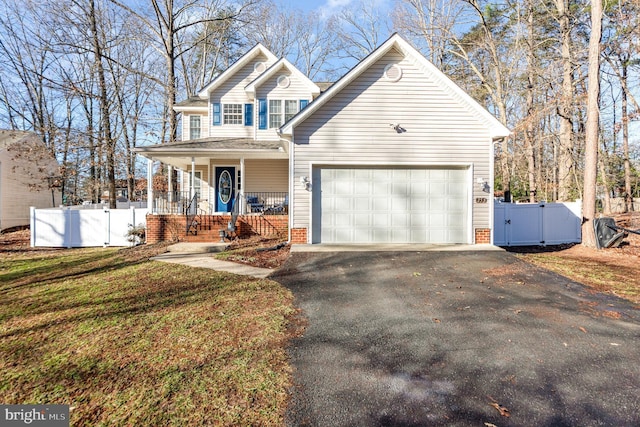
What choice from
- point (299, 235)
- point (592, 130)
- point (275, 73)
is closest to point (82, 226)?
point (299, 235)

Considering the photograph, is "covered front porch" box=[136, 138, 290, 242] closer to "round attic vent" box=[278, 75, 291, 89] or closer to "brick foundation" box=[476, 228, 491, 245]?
"round attic vent" box=[278, 75, 291, 89]

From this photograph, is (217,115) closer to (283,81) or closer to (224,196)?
(283,81)

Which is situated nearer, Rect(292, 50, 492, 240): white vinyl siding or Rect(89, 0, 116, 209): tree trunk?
Rect(292, 50, 492, 240): white vinyl siding

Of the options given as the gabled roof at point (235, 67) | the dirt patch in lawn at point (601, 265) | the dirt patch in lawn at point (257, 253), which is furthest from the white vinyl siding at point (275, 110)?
the dirt patch in lawn at point (601, 265)

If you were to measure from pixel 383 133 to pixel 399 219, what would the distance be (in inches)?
104

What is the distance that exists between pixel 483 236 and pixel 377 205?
3376mm

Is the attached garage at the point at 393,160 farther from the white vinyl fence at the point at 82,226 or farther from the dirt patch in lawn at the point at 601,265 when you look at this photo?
the white vinyl fence at the point at 82,226

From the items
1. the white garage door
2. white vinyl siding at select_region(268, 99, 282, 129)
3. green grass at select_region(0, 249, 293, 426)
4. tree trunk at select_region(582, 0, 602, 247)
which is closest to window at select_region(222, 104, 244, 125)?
white vinyl siding at select_region(268, 99, 282, 129)

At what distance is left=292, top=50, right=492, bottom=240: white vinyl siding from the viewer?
956cm

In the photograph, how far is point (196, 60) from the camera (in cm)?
2595

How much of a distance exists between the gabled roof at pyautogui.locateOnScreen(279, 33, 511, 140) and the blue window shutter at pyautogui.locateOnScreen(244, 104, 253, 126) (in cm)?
684

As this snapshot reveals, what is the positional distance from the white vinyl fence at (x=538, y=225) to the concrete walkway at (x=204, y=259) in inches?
380

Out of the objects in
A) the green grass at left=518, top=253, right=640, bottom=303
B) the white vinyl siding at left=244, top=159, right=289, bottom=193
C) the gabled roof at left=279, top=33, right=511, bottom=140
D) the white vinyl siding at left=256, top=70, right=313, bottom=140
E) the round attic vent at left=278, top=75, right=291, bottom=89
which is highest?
the round attic vent at left=278, top=75, right=291, bottom=89

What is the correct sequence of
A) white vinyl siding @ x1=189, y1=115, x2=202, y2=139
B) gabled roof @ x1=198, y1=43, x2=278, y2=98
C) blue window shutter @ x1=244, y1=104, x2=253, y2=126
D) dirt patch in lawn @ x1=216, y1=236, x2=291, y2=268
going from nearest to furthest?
dirt patch in lawn @ x1=216, y1=236, x2=291, y2=268, gabled roof @ x1=198, y1=43, x2=278, y2=98, blue window shutter @ x1=244, y1=104, x2=253, y2=126, white vinyl siding @ x1=189, y1=115, x2=202, y2=139
